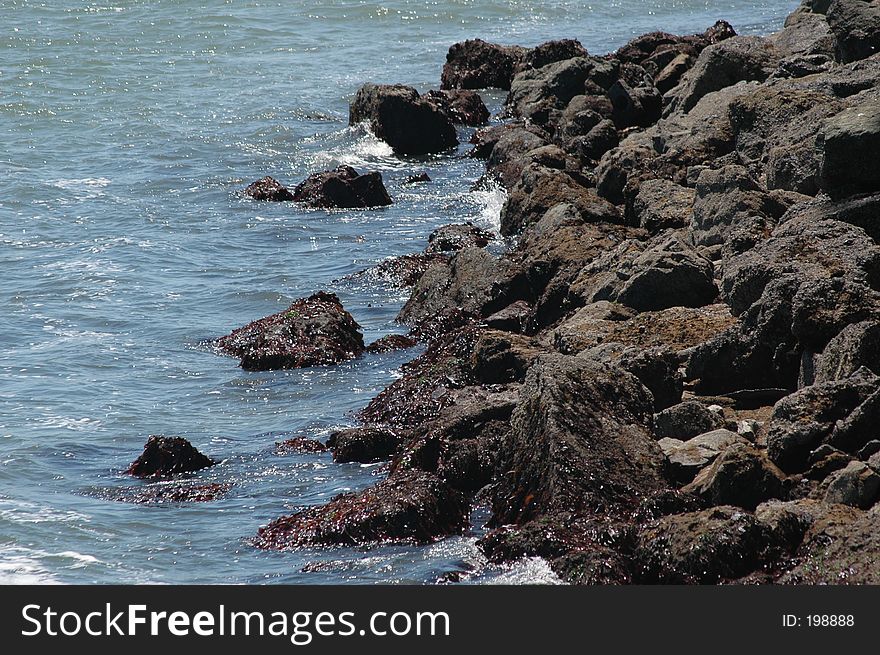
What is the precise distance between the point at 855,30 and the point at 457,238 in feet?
24.3

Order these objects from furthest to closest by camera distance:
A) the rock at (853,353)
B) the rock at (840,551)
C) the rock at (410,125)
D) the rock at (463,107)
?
the rock at (463,107) < the rock at (410,125) < the rock at (853,353) < the rock at (840,551)

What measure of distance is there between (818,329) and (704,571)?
319 cm

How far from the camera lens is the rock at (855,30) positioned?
2077cm

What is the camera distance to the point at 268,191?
27.9m

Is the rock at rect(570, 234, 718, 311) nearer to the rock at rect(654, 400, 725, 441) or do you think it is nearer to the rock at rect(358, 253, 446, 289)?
the rock at rect(654, 400, 725, 441)

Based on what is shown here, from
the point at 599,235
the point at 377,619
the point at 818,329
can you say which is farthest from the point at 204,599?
the point at 599,235

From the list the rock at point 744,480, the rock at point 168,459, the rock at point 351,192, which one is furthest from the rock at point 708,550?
the rock at point 351,192

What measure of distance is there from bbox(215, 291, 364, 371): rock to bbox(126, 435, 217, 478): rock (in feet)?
11.6

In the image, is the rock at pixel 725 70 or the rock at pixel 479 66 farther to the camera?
the rock at pixel 479 66

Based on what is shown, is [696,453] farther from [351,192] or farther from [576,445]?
[351,192]

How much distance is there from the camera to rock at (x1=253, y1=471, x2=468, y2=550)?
1159cm

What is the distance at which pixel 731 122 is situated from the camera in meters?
19.9

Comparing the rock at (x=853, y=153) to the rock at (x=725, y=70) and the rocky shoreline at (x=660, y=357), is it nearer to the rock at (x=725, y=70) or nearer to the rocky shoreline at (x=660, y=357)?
the rocky shoreline at (x=660, y=357)

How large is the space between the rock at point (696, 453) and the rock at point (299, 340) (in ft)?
24.7
